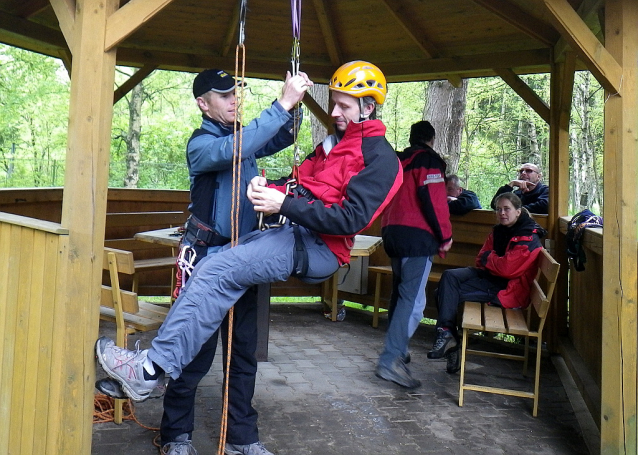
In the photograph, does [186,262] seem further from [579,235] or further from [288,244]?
[579,235]

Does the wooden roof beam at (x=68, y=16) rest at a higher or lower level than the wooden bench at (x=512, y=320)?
higher

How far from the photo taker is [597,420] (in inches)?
175

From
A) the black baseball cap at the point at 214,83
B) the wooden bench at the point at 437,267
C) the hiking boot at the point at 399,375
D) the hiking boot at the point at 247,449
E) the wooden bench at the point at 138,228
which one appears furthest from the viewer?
the wooden bench at the point at 138,228

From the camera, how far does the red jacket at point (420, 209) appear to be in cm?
520

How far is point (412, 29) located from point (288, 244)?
423 cm

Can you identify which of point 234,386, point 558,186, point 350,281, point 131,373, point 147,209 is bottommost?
point 234,386

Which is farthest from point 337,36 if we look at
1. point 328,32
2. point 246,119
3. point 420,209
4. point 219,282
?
point 246,119

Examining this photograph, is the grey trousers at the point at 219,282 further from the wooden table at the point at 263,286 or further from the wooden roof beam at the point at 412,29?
the wooden roof beam at the point at 412,29

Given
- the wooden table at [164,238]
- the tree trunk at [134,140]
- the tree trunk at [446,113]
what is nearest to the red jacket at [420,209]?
the wooden table at [164,238]

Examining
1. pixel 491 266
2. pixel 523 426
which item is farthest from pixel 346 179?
pixel 491 266

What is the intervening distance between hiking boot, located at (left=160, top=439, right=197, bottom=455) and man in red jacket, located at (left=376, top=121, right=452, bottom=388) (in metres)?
2.06

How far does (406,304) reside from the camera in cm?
535

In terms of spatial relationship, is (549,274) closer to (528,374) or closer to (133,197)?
(528,374)

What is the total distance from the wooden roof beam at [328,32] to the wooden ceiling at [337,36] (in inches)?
0.4
